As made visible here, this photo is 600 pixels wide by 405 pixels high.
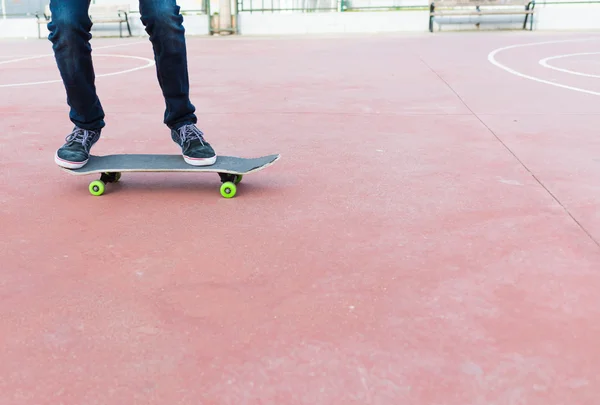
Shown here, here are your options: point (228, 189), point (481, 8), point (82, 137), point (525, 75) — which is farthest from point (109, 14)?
point (228, 189)

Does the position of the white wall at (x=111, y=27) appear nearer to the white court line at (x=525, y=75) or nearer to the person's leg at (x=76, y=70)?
the white court line at (x=525, y=75)

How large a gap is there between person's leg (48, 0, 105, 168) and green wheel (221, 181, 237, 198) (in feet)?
2.03

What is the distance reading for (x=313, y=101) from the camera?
4891mm

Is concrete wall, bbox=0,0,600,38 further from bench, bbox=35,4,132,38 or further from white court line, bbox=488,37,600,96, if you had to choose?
white court line, bbox=488,37,600,96

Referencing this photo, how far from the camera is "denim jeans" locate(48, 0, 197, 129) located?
2391 millimetres

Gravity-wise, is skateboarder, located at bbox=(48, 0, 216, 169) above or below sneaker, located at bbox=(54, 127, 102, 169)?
above

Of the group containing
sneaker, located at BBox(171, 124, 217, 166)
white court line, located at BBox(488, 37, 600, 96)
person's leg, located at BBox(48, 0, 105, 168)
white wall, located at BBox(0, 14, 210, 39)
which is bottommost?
white wall, located at BBox(0, 14, 210, 39)

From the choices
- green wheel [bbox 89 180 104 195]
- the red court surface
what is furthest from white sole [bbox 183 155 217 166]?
green wheel [bbox 89 180 104 195]

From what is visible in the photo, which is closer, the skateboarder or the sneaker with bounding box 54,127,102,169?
the skateboarder

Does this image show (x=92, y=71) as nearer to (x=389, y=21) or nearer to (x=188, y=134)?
(x=188, y=134)

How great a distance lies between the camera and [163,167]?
101 inches

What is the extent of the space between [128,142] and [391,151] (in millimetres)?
1469

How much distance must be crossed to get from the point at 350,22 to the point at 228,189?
1417cm

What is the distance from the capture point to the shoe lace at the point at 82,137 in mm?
2654
